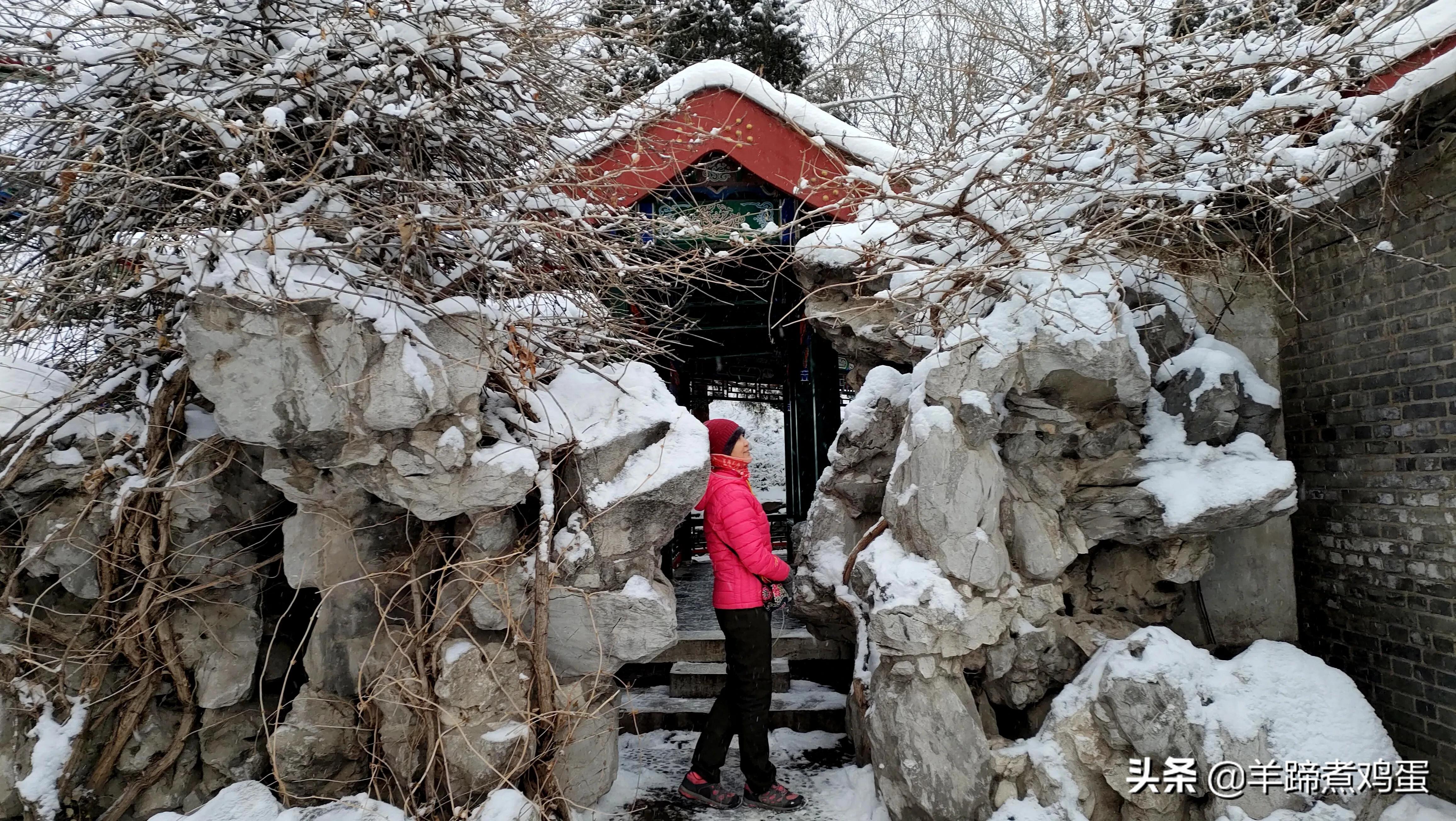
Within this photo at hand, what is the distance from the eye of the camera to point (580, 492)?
A: 150 inches

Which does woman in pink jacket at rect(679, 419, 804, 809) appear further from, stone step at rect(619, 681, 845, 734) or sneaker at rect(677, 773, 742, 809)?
stone step at rect(619, 681, 845, 734)

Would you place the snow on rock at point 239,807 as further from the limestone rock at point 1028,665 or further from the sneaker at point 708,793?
the limestone rock at point 1028,665

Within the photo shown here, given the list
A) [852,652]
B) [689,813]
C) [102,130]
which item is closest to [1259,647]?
[852,652]

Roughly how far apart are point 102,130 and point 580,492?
2591 millimetres

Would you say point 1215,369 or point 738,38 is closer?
point 1215,369

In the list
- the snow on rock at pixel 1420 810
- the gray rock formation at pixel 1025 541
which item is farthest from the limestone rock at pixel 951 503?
the snow on rock at pixel 1420 810

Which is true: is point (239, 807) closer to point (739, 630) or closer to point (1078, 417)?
point (739, 630)

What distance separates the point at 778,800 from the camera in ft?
13.7

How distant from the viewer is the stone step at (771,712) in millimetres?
5234

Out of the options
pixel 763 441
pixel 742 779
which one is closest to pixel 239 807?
pixel 742 779

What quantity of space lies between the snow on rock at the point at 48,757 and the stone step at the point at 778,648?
131 inches

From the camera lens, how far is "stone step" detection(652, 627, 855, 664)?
5777 mm

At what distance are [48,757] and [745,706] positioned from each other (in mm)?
3204

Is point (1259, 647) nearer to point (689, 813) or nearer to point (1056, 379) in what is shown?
point (1056, 379)
